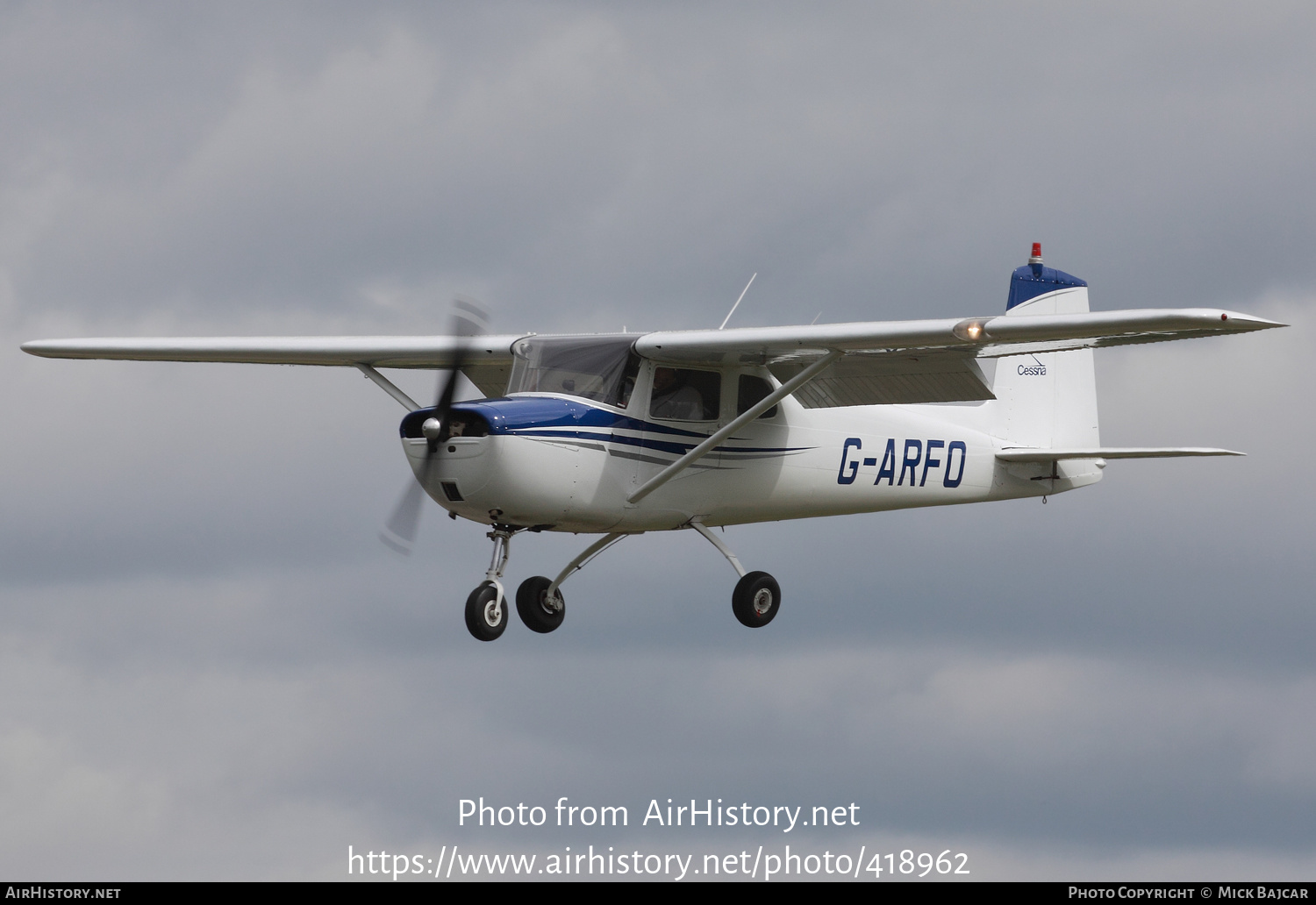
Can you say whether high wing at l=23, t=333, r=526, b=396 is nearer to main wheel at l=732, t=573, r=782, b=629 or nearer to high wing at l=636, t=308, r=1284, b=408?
high wing at l=636, t=308, r=1284, b=408

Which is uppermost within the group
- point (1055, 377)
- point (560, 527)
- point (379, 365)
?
point (1055, 377)

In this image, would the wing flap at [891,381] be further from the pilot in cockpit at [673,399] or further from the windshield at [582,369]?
the windshield at [582,369]

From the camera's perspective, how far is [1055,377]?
22328 millimetres

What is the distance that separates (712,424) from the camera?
722 inches

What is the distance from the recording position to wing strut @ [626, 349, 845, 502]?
1747cm

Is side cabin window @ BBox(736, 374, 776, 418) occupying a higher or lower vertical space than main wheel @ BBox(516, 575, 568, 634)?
higher

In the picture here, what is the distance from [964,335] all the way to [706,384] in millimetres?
2913

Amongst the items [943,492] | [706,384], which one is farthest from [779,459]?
[943,492]

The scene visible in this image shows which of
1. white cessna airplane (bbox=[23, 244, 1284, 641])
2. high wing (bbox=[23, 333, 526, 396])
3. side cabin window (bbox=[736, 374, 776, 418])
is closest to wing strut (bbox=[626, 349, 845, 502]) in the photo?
white cessna airplane (bbox=[23, 244, 1284, 641])

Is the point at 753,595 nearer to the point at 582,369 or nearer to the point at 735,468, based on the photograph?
the point at 735,468

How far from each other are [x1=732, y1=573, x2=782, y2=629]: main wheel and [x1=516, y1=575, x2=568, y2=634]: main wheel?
181cm

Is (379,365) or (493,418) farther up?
(379,365)

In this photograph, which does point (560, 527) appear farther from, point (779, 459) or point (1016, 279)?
point (1016, 279)

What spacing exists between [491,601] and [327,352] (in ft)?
13.8
